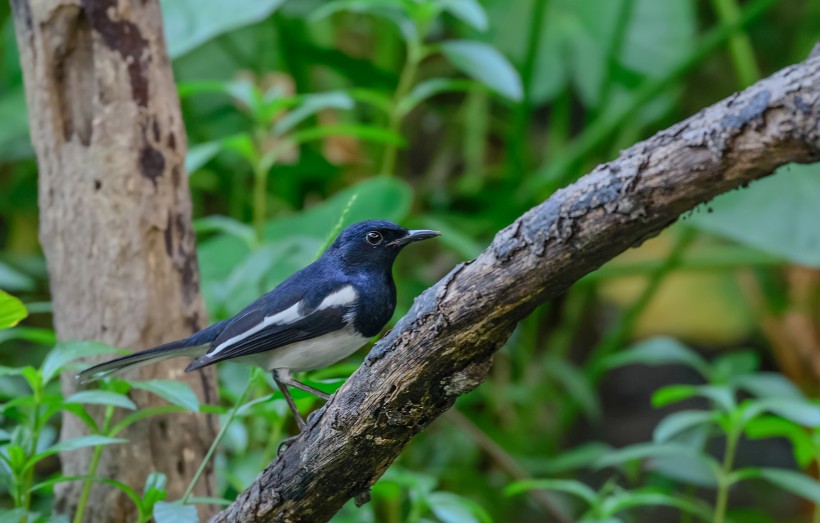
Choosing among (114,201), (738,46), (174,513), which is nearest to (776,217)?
(738,46)

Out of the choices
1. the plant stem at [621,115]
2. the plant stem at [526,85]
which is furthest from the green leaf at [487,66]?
the plant stem at [621,115]

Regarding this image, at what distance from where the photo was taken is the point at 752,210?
3.07 metres

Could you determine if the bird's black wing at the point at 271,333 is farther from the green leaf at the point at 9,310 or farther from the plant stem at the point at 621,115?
the plant stem at the point at 621,115

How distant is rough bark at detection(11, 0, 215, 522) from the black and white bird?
0.55 feet

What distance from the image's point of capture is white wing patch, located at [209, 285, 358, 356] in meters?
1.63

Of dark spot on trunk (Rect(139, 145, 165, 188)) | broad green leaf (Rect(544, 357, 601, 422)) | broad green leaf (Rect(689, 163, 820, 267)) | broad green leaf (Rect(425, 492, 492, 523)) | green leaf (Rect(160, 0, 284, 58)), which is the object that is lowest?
broad green leaf (Rect(544, 357, 601, 422))

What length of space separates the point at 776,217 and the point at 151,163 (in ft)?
6.95

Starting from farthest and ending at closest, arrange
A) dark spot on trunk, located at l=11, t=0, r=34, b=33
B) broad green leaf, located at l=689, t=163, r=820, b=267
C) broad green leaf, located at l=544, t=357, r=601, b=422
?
broad green leaf, located at l=544, t=357, r=601, b=422
broad green leaf, located at l=689, t=163, r=820, b=267
dark spot on trunk, located at l=11, t=0, r=34, b=33

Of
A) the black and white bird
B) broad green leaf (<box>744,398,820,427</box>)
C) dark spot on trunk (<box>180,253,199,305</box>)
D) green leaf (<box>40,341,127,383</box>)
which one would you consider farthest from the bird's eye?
broad green leaf (<box>744,398,820,427</box>)

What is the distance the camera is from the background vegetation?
7.01 ft

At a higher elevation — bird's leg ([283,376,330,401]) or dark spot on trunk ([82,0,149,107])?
dark spot on trunk ([82,0,149,107])

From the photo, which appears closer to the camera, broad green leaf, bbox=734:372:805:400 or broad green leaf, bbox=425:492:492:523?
broad green leaf, bbox=425:492:492:523

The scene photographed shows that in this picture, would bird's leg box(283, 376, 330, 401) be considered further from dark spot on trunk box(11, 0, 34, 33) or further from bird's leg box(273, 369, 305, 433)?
dark spot on trunk box(11, 0, 34, 33)

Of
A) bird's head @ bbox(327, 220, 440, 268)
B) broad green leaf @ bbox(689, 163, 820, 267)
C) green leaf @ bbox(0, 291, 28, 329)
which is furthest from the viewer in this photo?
broad green leaf @ bbox(689, 163, 820, 267)
